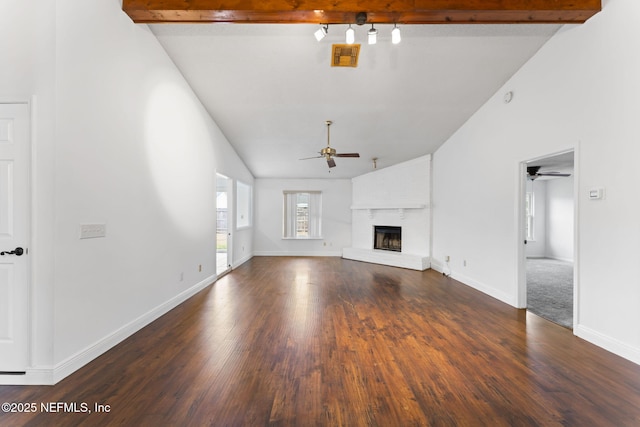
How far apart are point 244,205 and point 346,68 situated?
5254mm

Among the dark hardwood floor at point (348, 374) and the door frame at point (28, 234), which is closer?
the dark hardwood floor at point (348, 374)

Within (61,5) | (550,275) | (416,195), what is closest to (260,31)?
(61,5)

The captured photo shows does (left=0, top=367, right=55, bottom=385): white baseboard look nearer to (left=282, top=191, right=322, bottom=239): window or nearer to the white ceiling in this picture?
the white ceiling

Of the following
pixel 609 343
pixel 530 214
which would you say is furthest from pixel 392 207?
pixel 609 343

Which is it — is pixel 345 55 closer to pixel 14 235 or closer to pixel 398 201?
pixel 14 235

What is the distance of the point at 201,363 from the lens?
2.42m

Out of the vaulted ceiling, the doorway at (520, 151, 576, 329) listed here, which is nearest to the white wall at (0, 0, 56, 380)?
the vaulted ceiling

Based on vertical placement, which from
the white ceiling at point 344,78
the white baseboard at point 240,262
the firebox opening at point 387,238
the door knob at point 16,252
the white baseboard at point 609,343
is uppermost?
the white ceiling at point 344,78

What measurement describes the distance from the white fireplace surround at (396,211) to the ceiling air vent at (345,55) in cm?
360

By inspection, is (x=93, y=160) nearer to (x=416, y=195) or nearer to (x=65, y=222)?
(x=65, y=222)

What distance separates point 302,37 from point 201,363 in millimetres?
3522

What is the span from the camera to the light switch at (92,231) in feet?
7.88

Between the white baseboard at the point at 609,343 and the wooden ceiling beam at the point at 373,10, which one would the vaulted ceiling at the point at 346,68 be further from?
the white baseboard at the point at 609,343

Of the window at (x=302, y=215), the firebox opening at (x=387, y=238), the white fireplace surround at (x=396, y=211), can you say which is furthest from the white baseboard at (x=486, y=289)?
the window at (x=302, y=215)
